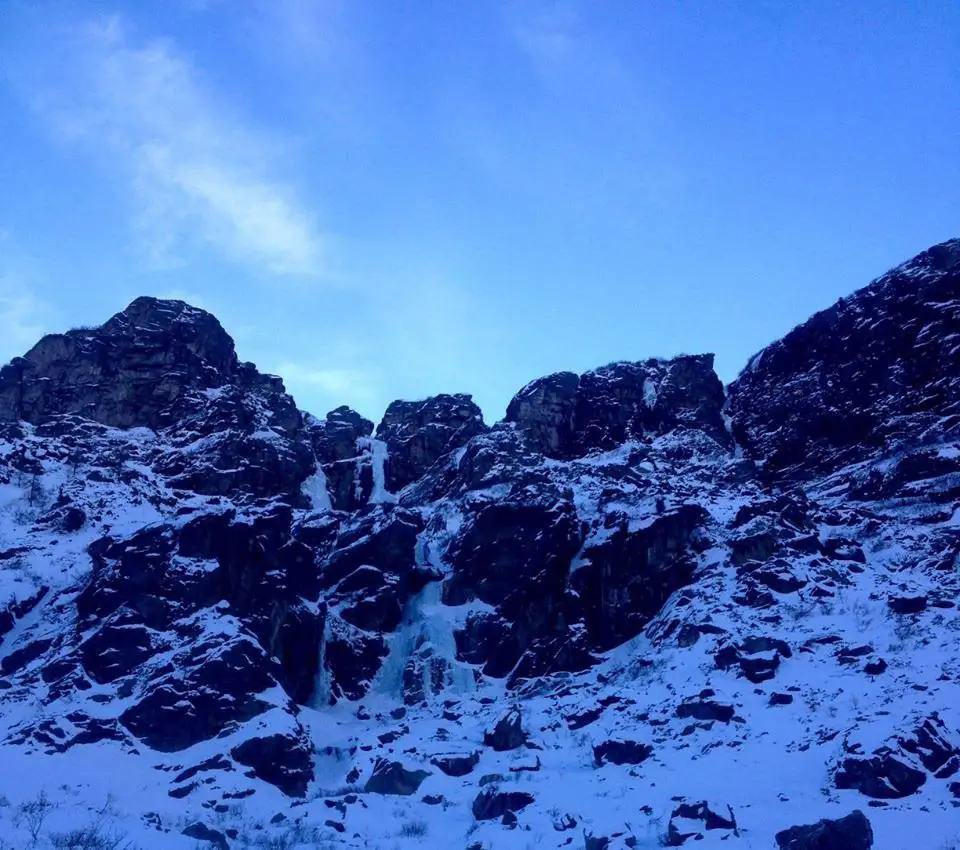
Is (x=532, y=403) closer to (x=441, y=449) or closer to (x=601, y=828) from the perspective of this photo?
(x=441, y=449)

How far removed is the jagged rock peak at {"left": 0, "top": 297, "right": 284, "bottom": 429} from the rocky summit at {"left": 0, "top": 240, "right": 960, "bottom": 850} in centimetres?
31

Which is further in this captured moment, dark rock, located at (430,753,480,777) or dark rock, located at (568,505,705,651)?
dark rock, located at (568,505,705,651)

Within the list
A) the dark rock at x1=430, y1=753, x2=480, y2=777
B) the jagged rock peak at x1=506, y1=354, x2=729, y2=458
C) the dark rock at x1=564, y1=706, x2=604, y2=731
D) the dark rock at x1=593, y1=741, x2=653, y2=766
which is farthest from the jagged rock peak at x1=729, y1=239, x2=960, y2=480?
the dark rock at x1=430, y1=753, x2=480, y2=777

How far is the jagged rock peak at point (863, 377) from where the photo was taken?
76812mm

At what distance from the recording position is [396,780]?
4303 cm

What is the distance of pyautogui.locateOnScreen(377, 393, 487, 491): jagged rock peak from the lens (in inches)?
3748

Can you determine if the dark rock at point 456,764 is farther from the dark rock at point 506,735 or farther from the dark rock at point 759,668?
the dark rock at point 759,668

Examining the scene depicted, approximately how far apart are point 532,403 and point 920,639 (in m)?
51.6

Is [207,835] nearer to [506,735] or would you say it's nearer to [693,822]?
[693,822]

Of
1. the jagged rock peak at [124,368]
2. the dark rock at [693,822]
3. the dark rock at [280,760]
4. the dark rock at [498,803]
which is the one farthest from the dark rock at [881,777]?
the jagged rock peak at [124,368]

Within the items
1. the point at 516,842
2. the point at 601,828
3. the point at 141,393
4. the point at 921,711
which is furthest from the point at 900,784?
the point at 141,393

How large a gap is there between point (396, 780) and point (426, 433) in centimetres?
5561

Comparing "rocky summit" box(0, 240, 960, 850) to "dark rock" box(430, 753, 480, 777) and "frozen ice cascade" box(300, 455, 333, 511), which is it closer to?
"dark rock" box(430, 753, 480, 777)

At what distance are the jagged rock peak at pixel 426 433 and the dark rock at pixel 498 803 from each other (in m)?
56.2
